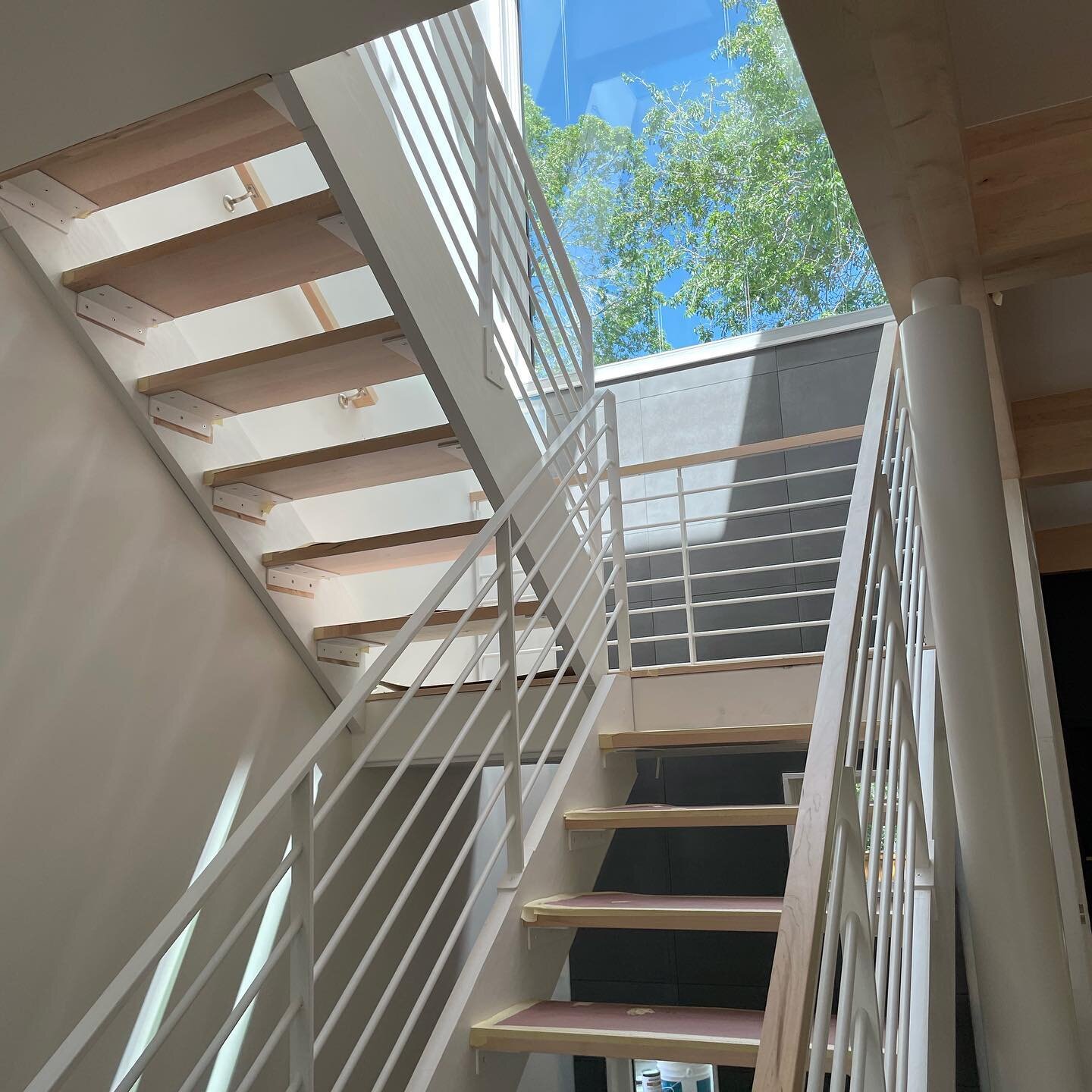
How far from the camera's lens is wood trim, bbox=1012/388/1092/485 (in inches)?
132

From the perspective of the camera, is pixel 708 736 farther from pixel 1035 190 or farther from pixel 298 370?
pixel 1035 190

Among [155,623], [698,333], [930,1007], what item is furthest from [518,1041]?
[698,333]

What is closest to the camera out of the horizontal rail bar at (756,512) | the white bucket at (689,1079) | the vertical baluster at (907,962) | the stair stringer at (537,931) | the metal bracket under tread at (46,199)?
the vertical baluster at (907,962)

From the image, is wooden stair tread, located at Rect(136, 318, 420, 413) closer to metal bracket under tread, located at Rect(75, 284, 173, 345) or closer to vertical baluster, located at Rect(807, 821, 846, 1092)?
metal bracket under tread, located at Rect(75, 284, 173, 345)

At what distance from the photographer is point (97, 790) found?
2.29 meters

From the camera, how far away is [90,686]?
7.48 feet

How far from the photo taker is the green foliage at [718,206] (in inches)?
190

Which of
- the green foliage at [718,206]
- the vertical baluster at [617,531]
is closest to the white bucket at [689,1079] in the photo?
the vertical baluster at [617,531]

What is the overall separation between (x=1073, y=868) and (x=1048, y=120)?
2.17 m

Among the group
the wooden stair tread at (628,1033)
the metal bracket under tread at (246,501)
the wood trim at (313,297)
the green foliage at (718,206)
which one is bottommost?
the wooden stair tread at (628,1033)

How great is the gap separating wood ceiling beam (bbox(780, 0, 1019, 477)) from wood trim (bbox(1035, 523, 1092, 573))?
2.76 metres

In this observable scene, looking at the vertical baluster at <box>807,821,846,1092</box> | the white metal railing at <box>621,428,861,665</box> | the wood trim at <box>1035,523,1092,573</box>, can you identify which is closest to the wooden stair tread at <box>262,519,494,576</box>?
the vertical baluster at <box>807,821,846,1092</box>

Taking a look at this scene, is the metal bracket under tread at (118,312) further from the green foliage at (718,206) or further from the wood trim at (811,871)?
the green foliage at (718,206)

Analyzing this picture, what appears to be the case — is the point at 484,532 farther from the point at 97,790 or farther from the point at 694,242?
the point at 694,242
